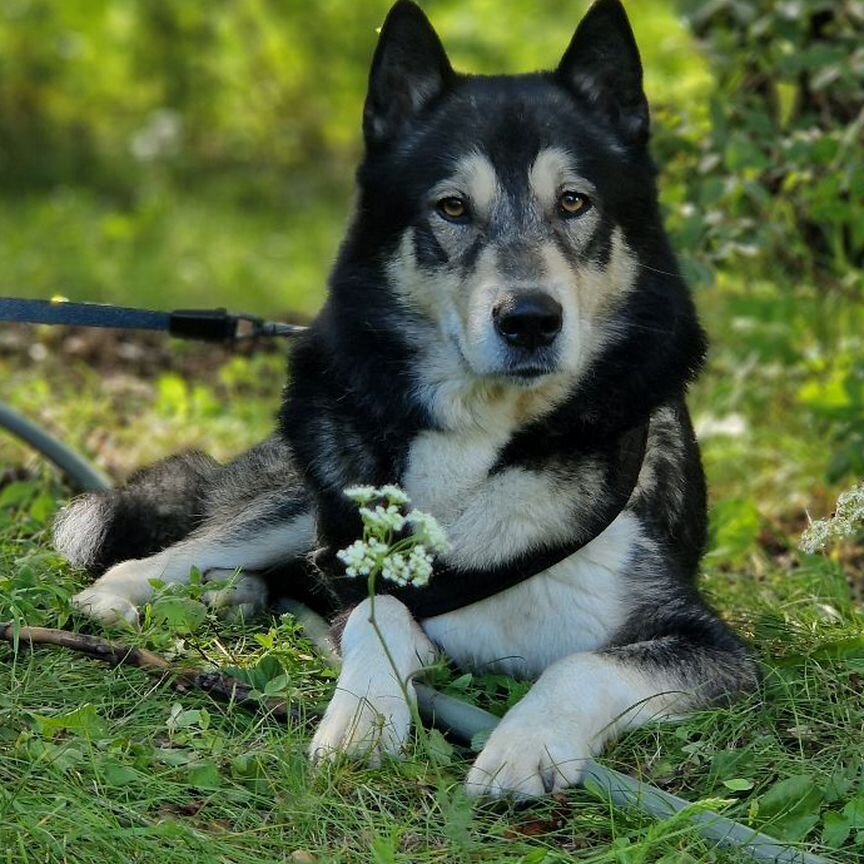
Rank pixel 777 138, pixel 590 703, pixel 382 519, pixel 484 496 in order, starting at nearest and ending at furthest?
pixel 382 519 → pixel 590 703 → pixel 484 496 → pixel 777 138

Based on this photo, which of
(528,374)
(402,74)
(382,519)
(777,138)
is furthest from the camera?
(777,138)

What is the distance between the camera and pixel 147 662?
301cm

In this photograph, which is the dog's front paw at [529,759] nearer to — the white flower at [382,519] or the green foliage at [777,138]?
the white flower at [382,519]

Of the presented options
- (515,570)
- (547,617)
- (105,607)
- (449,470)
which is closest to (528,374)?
(449,470)

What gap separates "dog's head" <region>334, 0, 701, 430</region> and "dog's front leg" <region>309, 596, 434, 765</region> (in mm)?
530

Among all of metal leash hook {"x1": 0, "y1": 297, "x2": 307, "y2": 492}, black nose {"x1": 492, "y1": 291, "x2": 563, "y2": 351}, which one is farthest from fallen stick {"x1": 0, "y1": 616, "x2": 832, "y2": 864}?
metal leash hook {"x1": 0, "y1": 297, "x2": 307, "y2": 492}

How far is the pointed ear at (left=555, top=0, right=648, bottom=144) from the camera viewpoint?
3.25 metres

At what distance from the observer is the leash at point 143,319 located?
350cm

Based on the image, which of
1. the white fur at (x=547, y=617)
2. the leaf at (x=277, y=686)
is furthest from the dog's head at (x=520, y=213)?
the leaf at (x=277, y=686)

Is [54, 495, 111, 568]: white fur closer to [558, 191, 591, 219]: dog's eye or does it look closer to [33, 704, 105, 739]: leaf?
[33, 704, 105, 739]: leaf

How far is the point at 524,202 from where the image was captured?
3047 millimetres

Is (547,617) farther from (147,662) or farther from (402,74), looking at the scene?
(402,74)

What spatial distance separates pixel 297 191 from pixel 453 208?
312 inches

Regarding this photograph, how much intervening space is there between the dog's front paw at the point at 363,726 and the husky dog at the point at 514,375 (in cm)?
Result: 6
